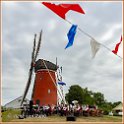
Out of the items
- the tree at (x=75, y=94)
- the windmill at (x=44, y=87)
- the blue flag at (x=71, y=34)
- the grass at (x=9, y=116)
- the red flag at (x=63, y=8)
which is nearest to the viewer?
the red flag at (x=63, y=8)

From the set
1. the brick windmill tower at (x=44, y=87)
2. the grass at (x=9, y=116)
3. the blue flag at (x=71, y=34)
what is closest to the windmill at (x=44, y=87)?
the brick windmill tower at (x=44, y=87)

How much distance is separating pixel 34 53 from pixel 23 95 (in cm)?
330

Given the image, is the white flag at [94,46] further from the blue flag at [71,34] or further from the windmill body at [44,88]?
the windmill body at [44,88]

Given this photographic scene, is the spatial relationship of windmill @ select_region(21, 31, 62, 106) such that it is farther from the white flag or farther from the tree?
the white flag

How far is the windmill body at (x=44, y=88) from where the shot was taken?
33809 millimetres

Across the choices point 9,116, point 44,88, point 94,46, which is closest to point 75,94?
point 44,88

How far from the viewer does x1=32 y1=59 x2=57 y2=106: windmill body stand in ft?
111

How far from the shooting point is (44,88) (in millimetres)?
35719

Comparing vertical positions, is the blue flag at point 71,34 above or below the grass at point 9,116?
above

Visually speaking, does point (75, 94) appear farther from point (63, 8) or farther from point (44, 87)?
point (63, 8)

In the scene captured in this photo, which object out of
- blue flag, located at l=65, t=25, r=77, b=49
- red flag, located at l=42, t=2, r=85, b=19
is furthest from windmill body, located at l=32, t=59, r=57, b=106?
red flag, located at l=42, t=2, r=85, b=19

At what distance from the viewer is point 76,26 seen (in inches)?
517

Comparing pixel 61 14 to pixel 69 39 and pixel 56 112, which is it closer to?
pixel 69 39

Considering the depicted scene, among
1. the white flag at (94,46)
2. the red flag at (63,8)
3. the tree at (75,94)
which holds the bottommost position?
the tree at (75,94)
